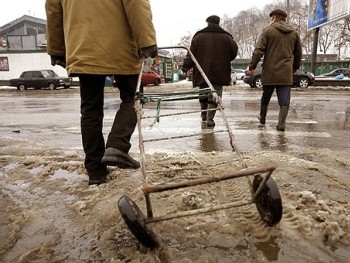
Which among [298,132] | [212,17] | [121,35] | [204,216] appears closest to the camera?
[204,216]

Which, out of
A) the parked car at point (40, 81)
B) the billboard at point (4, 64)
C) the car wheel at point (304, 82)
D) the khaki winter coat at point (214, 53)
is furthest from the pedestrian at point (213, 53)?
the billboard at point (4, 64)

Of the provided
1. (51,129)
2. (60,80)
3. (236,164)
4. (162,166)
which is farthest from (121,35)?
(60,80)

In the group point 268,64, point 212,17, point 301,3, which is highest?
point 301,3

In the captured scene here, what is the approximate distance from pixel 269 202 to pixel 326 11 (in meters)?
20.5

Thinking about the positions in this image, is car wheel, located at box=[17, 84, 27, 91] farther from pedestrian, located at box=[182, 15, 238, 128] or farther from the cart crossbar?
the cart crossbar

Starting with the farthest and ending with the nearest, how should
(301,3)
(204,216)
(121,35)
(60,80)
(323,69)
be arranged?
(301,3) < (323,69) < (60,80) < (121,35) < (204,216)

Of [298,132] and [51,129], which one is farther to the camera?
[51,129]

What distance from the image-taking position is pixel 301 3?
60031 millimetres

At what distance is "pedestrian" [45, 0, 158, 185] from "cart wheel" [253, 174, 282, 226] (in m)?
1.09

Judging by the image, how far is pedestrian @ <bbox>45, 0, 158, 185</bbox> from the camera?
252 centimetres

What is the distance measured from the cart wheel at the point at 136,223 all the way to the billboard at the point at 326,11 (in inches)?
713

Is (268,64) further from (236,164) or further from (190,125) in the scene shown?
(236,164)

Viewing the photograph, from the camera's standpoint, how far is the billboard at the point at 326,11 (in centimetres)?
1723

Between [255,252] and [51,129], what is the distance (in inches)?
195
